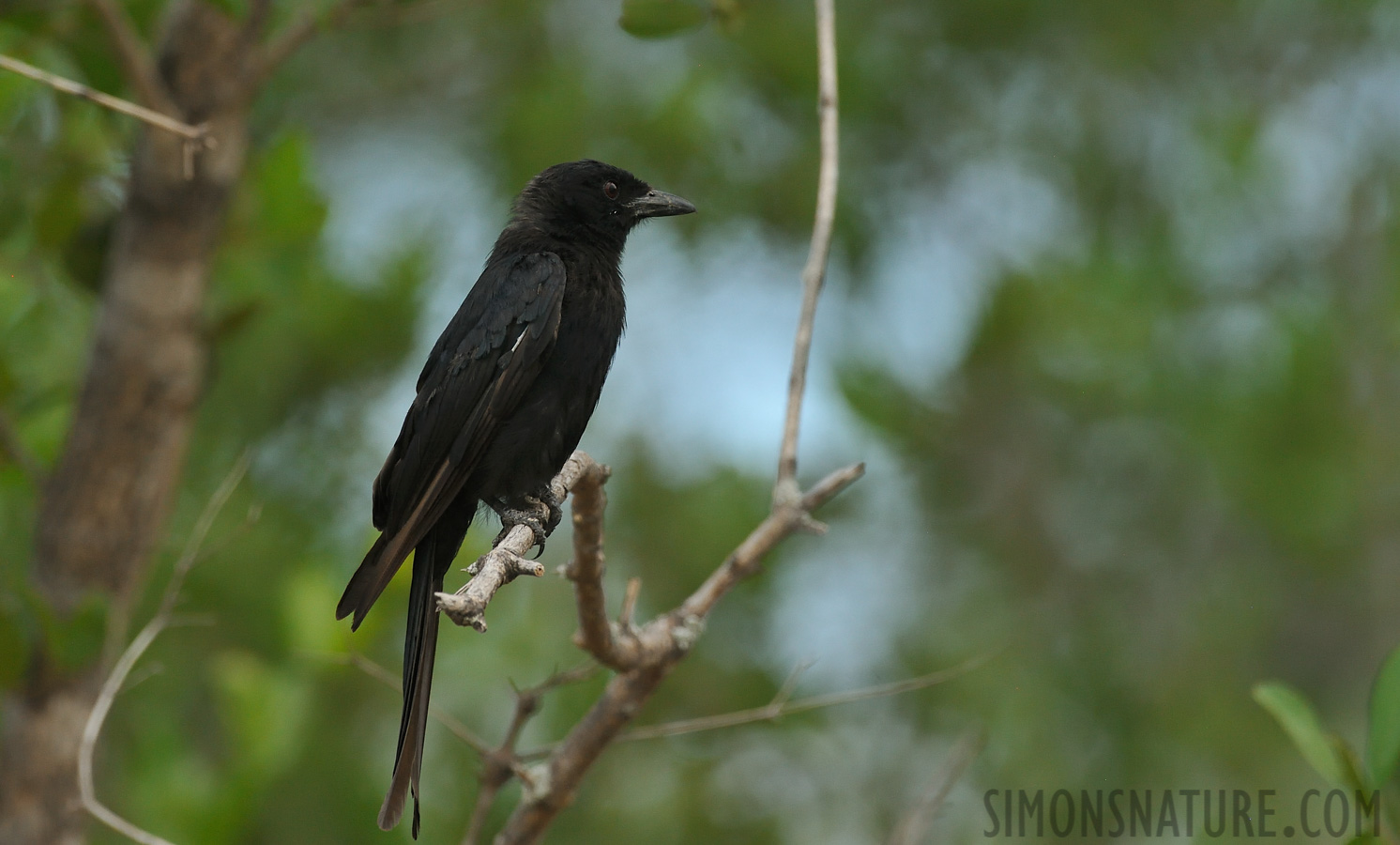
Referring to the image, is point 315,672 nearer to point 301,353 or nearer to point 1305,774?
point 301,353

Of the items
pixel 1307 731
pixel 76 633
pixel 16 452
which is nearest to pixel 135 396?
pixel 16 452

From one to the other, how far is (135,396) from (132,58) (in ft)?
3.23

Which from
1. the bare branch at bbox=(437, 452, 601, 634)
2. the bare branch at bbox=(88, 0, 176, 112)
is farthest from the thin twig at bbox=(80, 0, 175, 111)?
the bare branch at bbox=(437, 452, 601, 634)

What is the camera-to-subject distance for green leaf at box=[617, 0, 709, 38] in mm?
2926

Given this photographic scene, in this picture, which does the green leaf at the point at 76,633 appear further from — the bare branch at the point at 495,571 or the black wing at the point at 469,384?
the bare branch at the point at 495,571

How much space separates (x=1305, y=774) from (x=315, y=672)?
607 centimetres

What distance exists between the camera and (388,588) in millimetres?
3848

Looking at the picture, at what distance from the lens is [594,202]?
381 centimetres

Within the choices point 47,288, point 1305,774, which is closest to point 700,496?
point 47,288

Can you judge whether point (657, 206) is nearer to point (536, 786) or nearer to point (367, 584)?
point (367, 584)

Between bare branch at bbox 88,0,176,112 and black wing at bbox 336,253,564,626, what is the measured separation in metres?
1.08

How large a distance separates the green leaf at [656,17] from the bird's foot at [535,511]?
1.18 metres

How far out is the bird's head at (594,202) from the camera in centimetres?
379

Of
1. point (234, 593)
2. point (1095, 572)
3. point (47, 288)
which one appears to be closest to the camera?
point (47, 288)
